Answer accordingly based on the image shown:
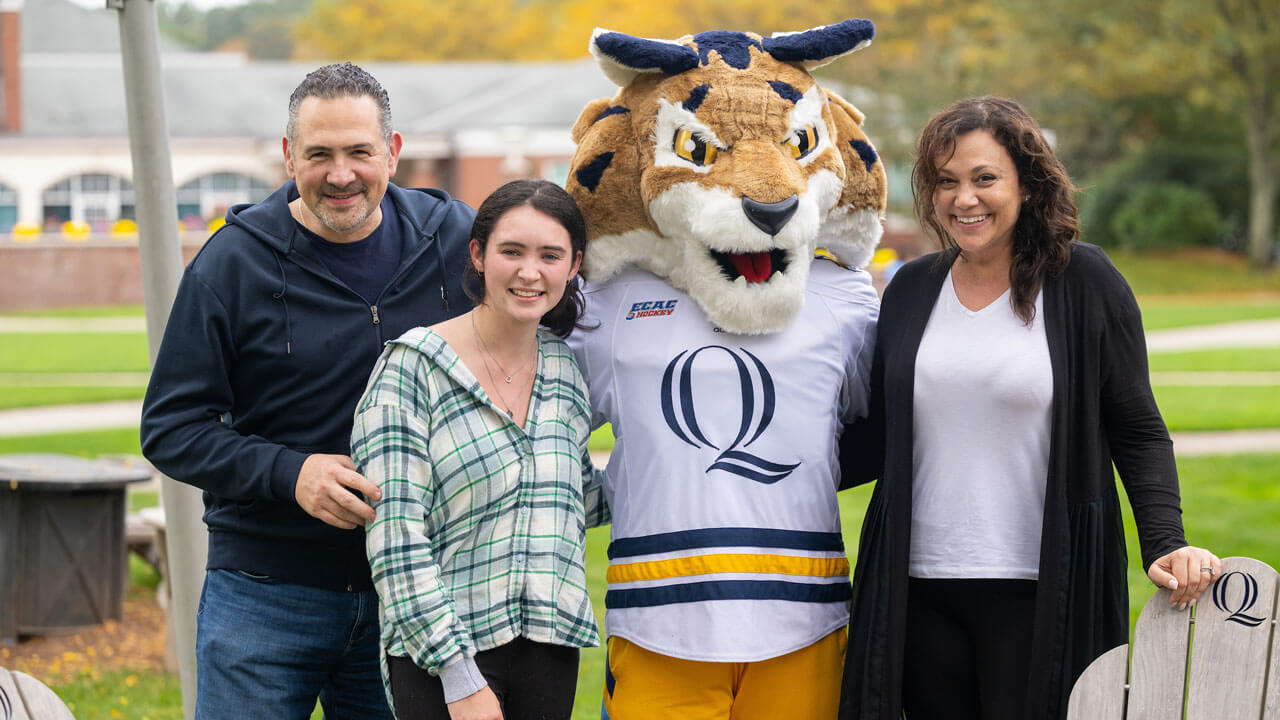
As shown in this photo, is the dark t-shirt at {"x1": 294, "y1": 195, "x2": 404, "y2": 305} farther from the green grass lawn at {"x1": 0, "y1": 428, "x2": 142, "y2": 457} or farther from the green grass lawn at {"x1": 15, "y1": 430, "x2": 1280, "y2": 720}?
the green grass lawn at {"x1": 0, "y1": 428, "x2": 142, "y2": 457}

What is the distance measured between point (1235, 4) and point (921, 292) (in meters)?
25.9

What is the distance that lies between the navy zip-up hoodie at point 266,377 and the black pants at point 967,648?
131 centimetres

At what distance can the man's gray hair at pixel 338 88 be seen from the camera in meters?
2.94

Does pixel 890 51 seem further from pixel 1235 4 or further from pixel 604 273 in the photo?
pixel 604 273

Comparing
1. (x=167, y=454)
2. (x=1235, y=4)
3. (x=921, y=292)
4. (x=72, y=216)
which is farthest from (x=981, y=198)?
(x=72, y=216)

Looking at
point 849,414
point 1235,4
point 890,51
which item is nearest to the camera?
point 849,414

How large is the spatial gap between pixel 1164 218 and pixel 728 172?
Answer: 2886 centimetres

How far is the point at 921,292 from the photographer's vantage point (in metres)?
3.11

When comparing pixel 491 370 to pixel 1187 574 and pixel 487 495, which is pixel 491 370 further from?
pixel 1187 574

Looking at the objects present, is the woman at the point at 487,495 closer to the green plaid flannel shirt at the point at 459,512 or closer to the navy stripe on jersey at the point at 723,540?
the green plaid flannel shirt at the point at 459,512

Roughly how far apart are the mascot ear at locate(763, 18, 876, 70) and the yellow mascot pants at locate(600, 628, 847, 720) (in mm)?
1471

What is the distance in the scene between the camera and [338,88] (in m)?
2.94

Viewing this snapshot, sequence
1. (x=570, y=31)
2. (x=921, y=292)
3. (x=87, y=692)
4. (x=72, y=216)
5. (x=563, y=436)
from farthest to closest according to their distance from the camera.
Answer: (x=570, y=31), (x=72, y=216), (x=87, y=692), (x=921, y=292), (x=563, y=436)

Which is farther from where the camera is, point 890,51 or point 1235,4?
point 890,51
